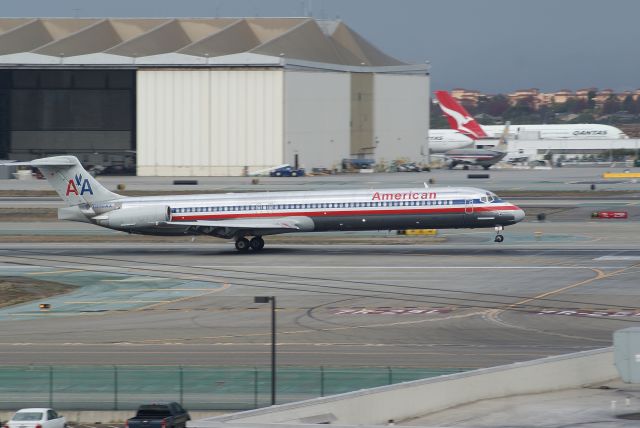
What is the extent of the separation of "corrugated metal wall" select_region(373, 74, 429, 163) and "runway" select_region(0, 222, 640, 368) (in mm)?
97678

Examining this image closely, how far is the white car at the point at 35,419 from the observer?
96.4 feet

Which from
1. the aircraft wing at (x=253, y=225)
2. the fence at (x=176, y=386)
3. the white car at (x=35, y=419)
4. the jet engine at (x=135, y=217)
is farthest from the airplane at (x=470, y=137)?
the white car at (x=35, y=419)

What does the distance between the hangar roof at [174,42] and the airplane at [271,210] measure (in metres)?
76.6

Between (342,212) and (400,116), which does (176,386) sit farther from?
(400,116)

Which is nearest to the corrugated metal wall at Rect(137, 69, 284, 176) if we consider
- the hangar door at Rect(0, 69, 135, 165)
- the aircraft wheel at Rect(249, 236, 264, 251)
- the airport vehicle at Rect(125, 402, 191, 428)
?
the hangar door at Rect(0, 69, 135, 165)

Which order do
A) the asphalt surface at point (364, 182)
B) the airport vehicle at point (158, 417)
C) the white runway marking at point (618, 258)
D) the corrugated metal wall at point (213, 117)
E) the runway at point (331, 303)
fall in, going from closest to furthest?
the airport vehicle at point (158, 417) < the runway at point (331, 303) < the white runway marking at point (618, 258) < the asphalt surface at point (364, 182) < the corrugated metal wall at point (213, 117)

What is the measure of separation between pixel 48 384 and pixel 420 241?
4468 centimetres

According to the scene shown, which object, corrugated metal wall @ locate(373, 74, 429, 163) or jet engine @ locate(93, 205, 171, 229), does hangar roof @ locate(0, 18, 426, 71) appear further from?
jet engine @ locate(93, 205, 171, 229)

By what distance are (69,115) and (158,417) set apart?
147 metres

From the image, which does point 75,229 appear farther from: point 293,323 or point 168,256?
point 293,323

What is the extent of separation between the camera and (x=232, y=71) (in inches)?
5719

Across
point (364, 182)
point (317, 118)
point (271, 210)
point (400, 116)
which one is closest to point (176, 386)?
point (271, 210)

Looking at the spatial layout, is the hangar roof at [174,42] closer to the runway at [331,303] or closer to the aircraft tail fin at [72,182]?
the runway at [331,303]

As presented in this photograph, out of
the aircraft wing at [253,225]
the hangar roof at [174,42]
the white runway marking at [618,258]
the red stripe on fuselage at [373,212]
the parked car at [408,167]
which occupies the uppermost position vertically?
the hangar roof at [174,42]
